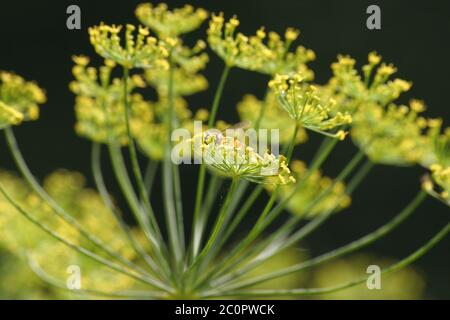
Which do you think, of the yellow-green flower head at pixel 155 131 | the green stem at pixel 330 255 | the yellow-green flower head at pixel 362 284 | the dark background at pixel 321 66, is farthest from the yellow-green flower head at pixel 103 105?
the dark background at pixel 321 66

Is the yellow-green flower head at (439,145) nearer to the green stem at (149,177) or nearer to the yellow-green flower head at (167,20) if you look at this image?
the yellow-green flower head at (167,20)

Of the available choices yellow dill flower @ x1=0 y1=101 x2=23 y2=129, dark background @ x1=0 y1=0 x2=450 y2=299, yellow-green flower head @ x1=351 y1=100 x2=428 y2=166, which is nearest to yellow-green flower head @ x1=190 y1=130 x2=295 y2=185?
yellow dill flower @ x1=0 y1=101 x2=23 y2=129

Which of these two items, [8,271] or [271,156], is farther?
[8,271]

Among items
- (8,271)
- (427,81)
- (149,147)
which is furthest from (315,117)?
(427,81)

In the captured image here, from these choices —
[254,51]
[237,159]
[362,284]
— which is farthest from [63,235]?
[362,284]

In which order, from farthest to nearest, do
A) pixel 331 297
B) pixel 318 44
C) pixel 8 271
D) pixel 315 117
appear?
pixel 318 44
pixel 331 297
pixel 8 271
pixel 315 117
